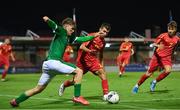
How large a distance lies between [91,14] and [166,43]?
104 feet

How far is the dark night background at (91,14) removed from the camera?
147 feet

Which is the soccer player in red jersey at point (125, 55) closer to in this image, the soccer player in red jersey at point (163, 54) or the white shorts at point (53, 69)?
the soccer player in red jersey at point (163, 54)

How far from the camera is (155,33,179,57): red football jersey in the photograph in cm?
1594

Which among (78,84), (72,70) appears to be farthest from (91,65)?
(72,70)

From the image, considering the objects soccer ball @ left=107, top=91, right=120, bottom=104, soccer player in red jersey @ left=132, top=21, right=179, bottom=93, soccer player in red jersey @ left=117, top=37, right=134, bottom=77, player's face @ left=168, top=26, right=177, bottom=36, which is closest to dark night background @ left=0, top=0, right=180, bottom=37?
soccer player in red jersey @ left=117, top=37, right=134, bottom=77

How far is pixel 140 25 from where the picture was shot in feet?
158

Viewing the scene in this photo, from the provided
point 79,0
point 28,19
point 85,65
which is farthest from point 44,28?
point 85,65

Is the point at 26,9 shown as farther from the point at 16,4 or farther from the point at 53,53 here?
the point at 53,53

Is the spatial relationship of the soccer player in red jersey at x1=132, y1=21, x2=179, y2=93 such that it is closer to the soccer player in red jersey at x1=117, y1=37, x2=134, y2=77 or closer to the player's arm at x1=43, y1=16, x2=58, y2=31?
the player's arm at x1=43, y1=16, x2=58, y2=31

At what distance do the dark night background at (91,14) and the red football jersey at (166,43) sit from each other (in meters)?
27.9

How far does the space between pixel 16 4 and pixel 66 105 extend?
115 ft

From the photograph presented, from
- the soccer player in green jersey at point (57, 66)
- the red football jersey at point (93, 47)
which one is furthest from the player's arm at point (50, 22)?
the red football jersey at point (93, 47)

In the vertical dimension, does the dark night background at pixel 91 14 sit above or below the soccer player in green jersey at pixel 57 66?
above

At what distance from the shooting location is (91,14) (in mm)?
47500
